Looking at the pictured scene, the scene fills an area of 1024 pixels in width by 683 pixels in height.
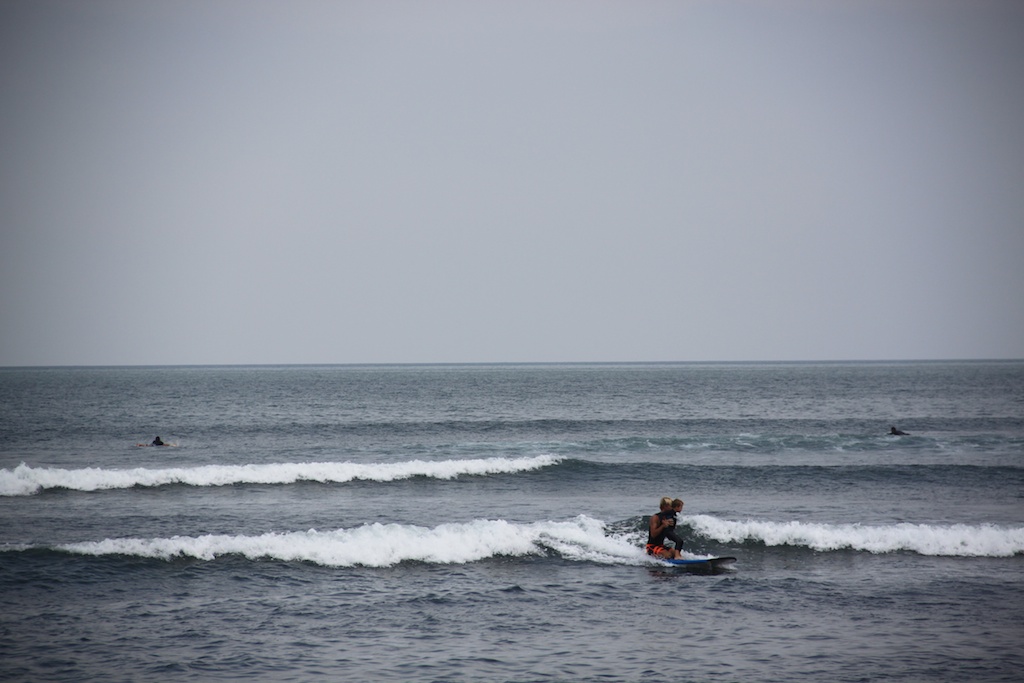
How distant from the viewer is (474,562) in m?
21.7

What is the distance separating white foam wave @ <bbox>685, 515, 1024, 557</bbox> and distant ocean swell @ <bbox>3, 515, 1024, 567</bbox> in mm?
27

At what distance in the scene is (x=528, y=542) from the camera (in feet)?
74.5

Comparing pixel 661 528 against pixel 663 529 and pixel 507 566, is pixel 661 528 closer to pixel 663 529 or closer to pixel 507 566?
pixel 663 529

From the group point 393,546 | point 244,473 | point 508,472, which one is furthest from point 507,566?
point 244,473

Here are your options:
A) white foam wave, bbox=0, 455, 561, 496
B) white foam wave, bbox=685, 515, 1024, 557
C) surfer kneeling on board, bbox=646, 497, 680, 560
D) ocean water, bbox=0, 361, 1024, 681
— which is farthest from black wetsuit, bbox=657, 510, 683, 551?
white foam wave, bbox=0, 455, 561, 496

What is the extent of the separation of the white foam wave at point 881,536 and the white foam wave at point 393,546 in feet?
11.9

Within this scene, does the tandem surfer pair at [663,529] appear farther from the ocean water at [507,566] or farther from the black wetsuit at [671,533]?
the ocean water at [507,566]

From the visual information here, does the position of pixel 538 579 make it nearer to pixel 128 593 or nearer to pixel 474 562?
pixel 474 562

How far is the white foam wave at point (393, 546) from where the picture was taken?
A: 21.1 metres

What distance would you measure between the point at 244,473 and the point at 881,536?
25.5m

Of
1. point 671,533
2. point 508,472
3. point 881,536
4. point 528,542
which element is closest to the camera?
point 671,533

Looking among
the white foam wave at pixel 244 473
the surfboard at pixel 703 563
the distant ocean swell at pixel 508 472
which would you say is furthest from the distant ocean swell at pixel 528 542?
the white foam wave at pixel 244 473

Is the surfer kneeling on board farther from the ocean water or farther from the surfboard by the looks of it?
the surfboard

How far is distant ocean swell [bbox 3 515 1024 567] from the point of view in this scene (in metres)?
21.2
